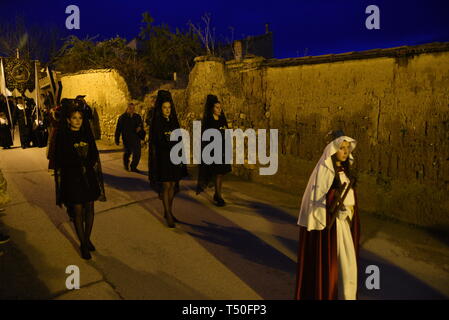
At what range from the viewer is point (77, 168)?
443cm

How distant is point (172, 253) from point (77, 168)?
Answer: 166 cm

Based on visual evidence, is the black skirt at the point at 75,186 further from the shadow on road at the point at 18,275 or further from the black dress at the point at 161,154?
the black dress at the point at 161,154

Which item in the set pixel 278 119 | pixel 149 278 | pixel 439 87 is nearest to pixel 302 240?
pixel 149 278

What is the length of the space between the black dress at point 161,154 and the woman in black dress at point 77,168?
115cm

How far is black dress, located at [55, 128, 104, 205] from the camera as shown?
14.4 ft

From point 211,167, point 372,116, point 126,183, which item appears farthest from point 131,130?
point 372,116

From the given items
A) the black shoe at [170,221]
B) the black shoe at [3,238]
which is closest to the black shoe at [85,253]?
the black shoe at [3,238]

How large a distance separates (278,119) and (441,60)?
3.38 meters

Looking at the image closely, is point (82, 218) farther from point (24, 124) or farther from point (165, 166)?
point (24, 124)

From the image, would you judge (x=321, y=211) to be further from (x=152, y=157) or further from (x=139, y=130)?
(x=139, y=130)

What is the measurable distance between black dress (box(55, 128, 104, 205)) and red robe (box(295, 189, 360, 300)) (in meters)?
2.75

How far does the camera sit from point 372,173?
633 cm

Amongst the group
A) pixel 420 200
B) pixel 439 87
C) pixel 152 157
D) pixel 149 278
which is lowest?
pixel 149 278

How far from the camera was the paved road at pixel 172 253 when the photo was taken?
3899 millimetres
